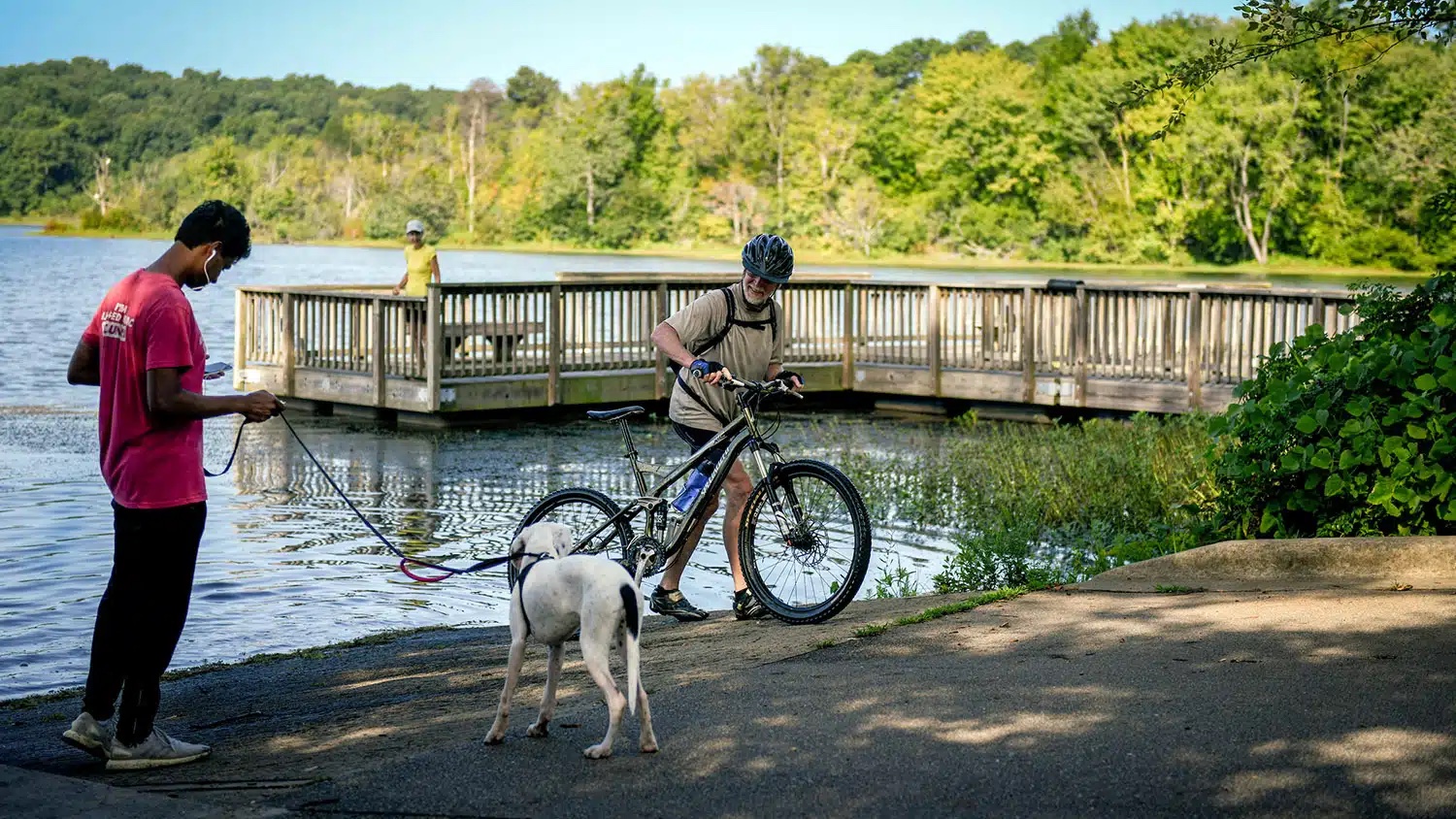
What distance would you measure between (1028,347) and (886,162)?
69504 millimetres

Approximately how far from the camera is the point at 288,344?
20844 mm

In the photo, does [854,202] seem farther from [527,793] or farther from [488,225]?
[527,793]

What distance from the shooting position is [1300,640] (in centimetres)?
648

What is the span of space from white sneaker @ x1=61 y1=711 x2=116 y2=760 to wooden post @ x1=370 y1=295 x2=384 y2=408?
46.7 feet

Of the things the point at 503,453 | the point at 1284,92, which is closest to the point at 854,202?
the point at 1284,92

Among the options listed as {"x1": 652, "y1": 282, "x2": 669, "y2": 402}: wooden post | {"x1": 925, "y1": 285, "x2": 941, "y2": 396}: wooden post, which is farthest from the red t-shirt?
{"x1": 925, "y1": 285, "x2": 941, "y2": 396}: wooden post

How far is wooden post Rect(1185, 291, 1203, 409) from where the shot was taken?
1886cm

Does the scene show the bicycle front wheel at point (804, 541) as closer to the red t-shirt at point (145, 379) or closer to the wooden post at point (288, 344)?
the red t-shirt at point (145, 379)

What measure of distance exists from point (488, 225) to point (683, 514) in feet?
336

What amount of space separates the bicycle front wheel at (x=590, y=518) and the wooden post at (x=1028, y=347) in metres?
12.7

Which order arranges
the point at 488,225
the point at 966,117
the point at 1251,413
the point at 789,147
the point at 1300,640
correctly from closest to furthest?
the point at 1300,640, the point at 1251,413, the point at 966,117, the point at 789,147, the point at 488,225

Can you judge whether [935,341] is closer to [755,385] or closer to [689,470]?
[689,470]

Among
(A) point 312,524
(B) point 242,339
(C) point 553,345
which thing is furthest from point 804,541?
(B) point 242,339

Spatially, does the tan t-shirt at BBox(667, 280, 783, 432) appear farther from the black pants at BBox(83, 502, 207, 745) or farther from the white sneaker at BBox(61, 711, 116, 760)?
the white sneaker at BBox(61, 711, 116, 760)
